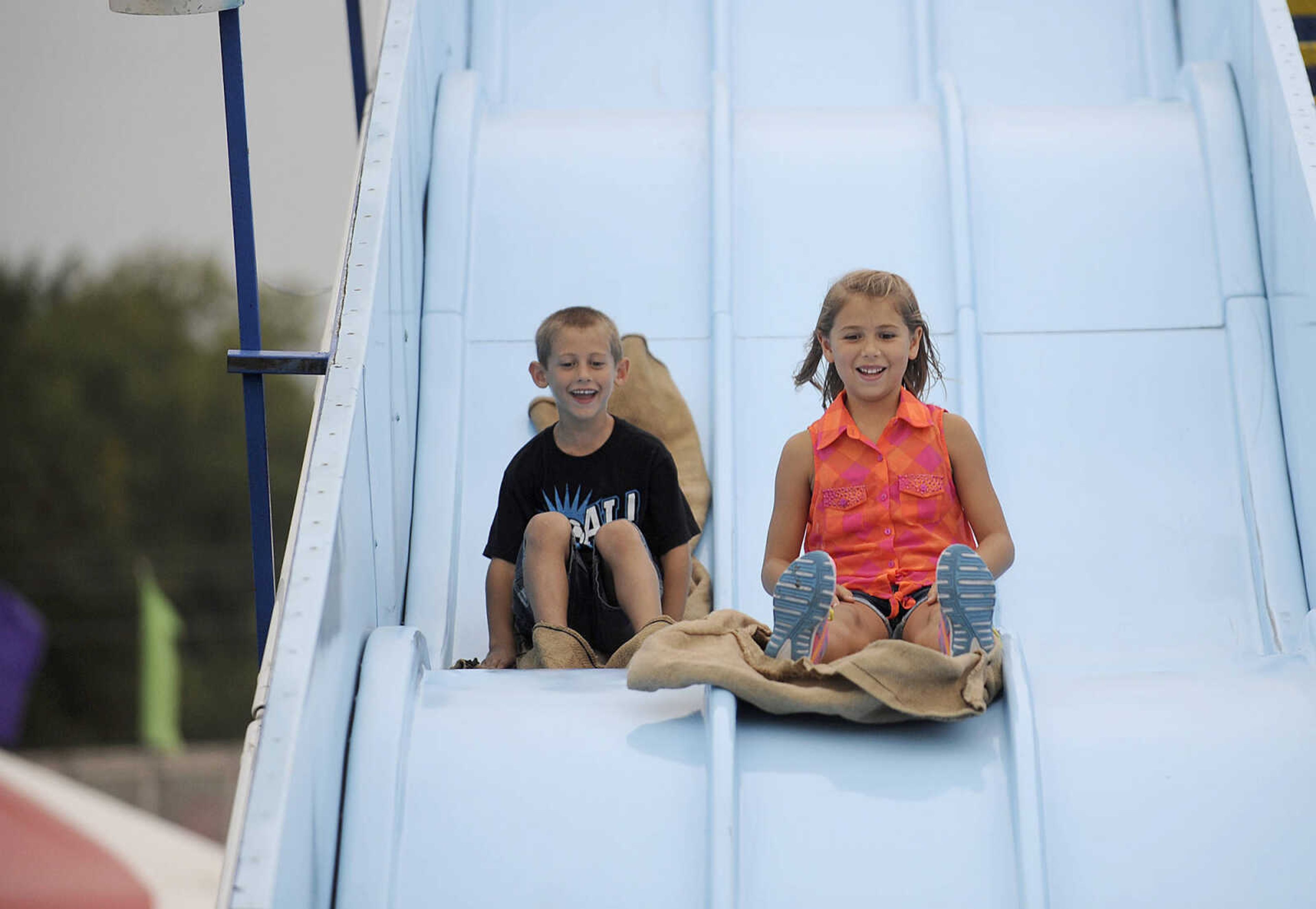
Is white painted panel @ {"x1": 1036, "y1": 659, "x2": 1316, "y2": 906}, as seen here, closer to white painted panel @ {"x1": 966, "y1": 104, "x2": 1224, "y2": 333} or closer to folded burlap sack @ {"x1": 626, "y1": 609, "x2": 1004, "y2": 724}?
folded burlap sack @ {"x1": 626, "y1": 609, "x2": 1004, "y2": 724}

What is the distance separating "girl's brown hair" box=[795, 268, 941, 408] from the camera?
2.25 m

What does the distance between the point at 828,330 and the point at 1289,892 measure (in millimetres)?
994

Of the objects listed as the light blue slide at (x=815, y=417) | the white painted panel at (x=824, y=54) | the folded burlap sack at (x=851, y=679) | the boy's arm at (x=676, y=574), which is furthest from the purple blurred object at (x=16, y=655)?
the folded burlap sack at (x=851, y=679)

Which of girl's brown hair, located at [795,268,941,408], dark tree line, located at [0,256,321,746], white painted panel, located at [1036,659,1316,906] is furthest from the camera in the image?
dark tree line, located at [0,256,321,746]

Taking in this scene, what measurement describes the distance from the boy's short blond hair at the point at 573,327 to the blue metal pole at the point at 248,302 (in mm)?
471

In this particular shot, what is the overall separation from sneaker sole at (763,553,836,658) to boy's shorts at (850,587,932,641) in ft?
0.72

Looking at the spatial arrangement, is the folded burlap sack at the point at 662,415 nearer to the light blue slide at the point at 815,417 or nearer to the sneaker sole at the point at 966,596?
the light blue slide at the point at 815,417

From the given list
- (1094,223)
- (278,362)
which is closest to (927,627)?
(278,362)

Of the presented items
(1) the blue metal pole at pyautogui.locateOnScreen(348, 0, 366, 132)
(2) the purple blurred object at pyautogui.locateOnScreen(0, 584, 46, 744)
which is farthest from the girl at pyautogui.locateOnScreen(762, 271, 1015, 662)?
(2) the purple blurred object at pyautogui.locateOnScreen(0, 584, 46, 744)

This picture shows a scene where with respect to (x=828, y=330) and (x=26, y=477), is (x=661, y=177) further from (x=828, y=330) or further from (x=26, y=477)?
(x=26, y=477)

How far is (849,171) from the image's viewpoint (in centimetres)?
314

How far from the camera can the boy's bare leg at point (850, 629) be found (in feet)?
6.57

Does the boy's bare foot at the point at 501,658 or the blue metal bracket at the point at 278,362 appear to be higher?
the blue metal bracket at the point at 278,362

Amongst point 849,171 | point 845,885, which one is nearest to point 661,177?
point 849,171
